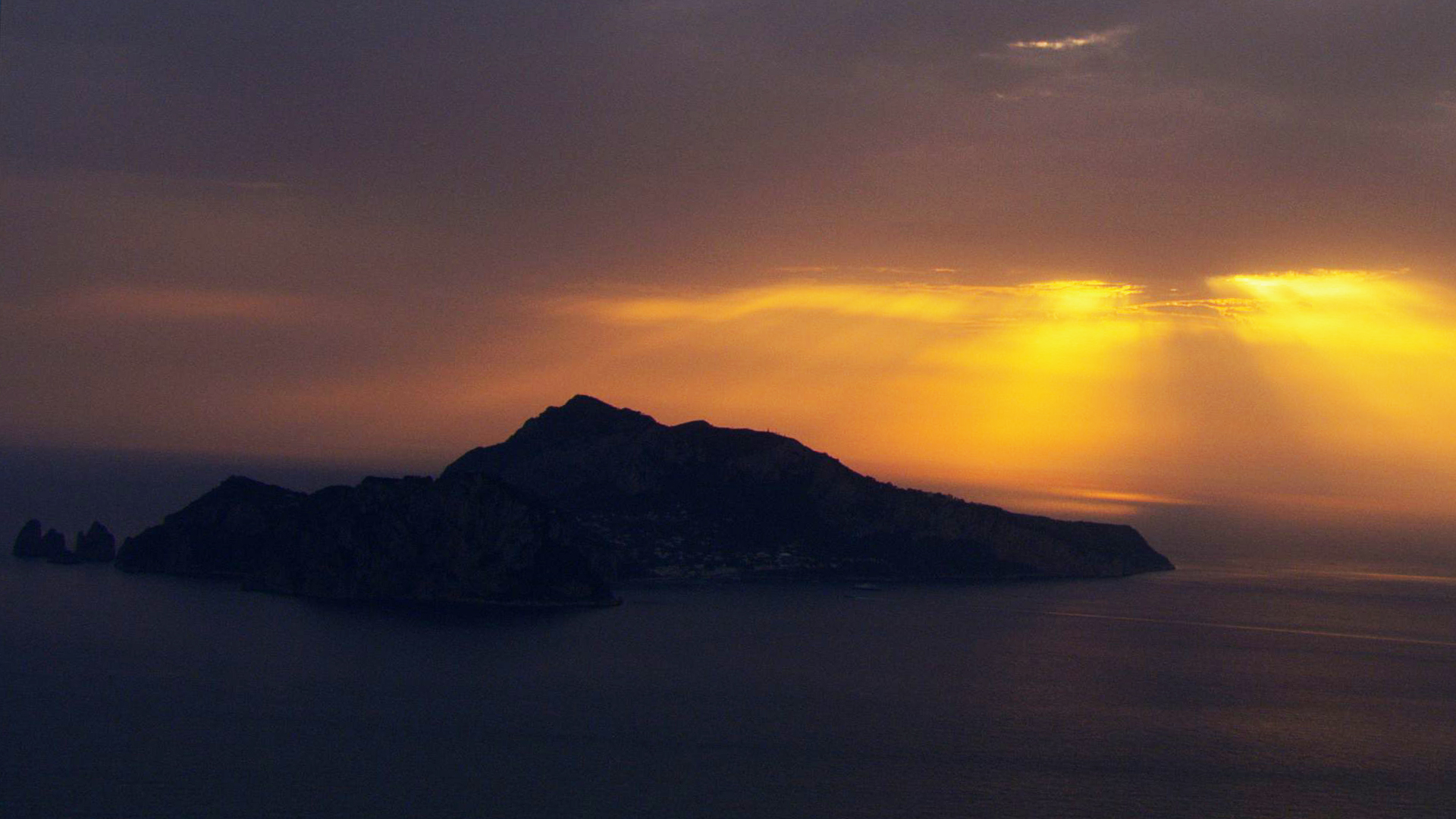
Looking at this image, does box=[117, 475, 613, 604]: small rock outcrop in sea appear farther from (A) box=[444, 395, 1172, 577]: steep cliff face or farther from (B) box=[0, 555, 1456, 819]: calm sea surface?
(A) box=[444, 395, 1172, 577]: steep cliff face

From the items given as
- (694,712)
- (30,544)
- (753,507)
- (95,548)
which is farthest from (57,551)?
(694,712)

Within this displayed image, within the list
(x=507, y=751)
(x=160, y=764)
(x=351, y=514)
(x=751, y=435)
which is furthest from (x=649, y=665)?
(x=751, y=435)

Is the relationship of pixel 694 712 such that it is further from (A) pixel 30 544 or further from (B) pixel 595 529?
(A) pixel 30 544

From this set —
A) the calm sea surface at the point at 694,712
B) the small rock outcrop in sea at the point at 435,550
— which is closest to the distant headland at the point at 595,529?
the small rock outcrop in sea at the point at 435,550

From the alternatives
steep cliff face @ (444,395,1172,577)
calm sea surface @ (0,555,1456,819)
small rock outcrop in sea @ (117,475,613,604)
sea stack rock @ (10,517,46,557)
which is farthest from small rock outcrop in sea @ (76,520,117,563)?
steep cliff face @ (444,395,1172,577)

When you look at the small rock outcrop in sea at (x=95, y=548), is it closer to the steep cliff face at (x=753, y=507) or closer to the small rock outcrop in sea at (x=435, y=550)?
the small rock outcrop in sea at (x=435, y=550)

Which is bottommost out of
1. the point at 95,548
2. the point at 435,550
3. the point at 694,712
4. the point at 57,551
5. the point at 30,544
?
the point at 694,712
